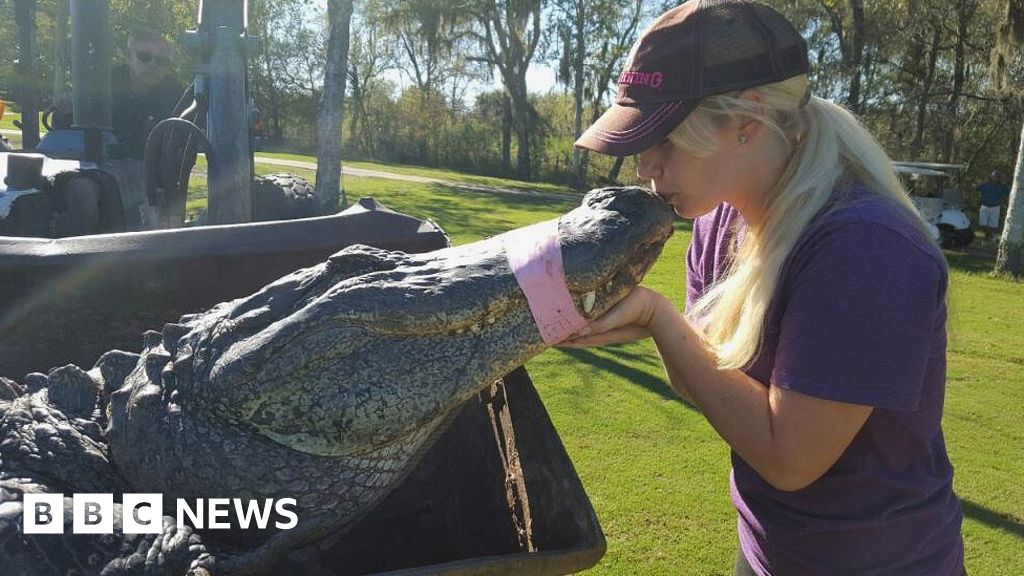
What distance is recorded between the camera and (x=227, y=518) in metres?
1.30

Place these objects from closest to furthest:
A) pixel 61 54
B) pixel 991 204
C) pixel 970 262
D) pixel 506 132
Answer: pixel 61 54, pixel 970 262, pixel 991 204, pixel 506 132

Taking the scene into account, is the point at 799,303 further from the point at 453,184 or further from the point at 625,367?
the point at 453,184

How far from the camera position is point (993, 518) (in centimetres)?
341

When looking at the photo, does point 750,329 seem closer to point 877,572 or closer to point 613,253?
point 613,253

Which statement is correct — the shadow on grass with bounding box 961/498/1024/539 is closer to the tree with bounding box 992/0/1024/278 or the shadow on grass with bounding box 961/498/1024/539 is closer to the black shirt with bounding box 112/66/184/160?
the black shirt with bounding box 112/66/184/160

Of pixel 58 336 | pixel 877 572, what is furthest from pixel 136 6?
pixel 877 572

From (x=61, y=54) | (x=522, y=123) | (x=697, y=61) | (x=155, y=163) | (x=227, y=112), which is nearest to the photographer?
(x=697, y=61)

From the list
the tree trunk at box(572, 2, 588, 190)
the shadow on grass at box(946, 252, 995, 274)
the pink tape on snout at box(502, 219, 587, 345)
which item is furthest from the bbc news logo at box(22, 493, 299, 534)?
the tree trunk at box(572, 2, 588, 190)

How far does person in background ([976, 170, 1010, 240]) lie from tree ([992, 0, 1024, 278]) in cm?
314

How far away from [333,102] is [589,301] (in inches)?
466

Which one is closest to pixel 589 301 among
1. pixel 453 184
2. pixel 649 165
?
pixel 649 165

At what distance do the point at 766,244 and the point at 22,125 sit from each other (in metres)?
7.85

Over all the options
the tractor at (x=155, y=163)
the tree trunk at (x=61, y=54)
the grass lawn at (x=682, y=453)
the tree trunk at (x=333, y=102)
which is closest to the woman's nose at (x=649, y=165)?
the grass lawn at (x=682, y=453)

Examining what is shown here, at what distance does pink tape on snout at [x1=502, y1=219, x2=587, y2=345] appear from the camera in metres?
1.29
